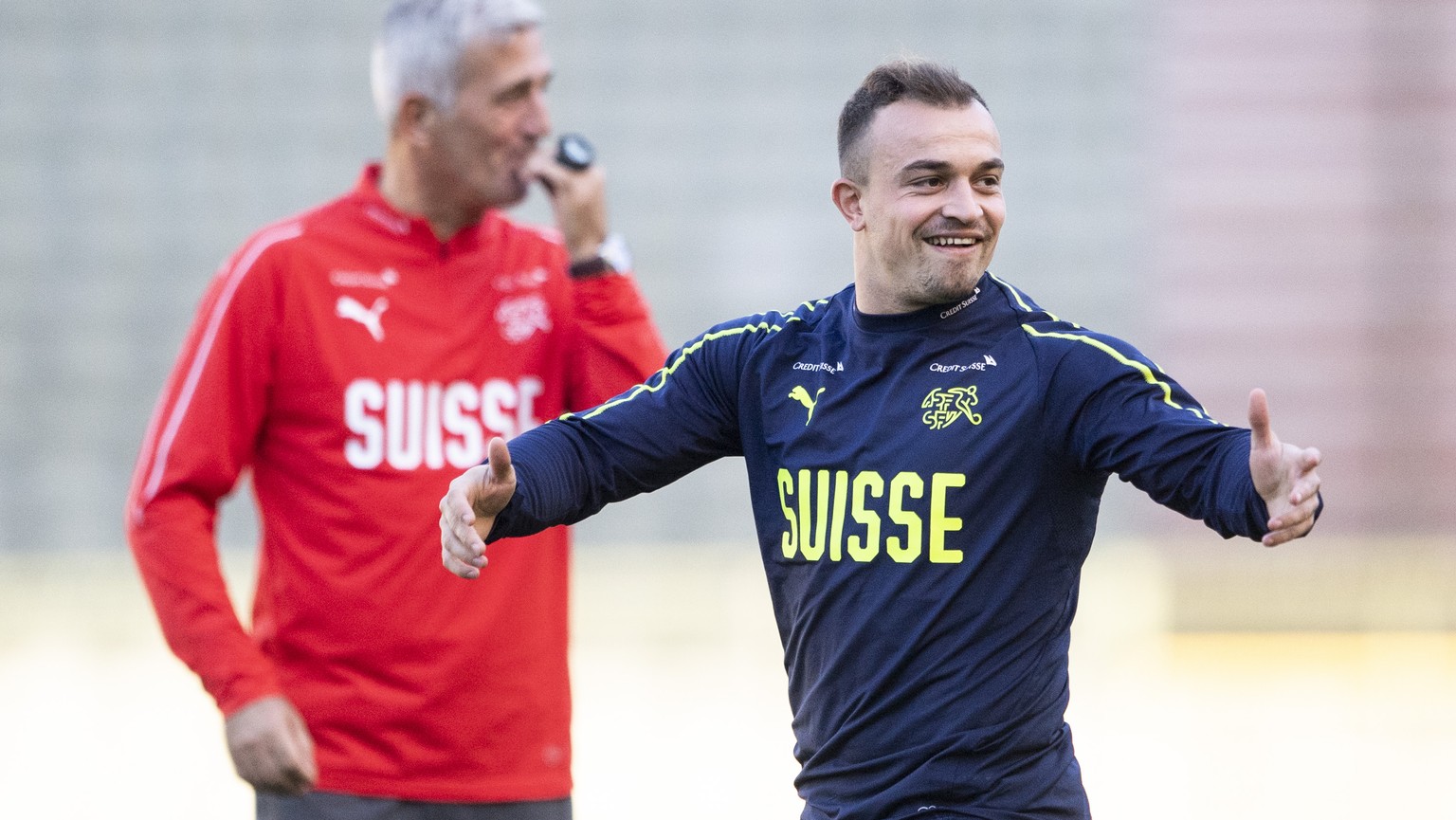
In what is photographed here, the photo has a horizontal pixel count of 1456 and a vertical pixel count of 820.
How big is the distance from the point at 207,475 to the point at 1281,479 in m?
1.87

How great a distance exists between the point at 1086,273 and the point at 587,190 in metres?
7.30

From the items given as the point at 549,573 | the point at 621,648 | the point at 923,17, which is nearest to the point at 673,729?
the point at 621,648

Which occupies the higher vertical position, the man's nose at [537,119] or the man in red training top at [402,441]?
the man's nose at [537,119]

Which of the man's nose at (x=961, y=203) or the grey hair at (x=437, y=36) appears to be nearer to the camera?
the man's nose at (x=961, y=203)

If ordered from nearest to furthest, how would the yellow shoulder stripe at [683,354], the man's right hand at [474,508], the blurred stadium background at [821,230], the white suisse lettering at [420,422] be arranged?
the man's right hand at [474,508] → the yellow shoulder stripe at [683,354] → the white suisse lettering at [420,422] → the blurred stadium background at [821,230]

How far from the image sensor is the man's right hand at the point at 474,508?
2.38 meters

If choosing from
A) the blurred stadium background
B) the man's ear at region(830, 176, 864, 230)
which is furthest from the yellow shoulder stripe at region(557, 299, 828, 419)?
the blurred stadium background

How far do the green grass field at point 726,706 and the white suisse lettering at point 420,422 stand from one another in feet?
9.16

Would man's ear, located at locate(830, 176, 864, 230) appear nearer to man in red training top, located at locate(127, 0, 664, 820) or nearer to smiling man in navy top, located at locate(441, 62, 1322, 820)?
smiling man in navy top, located at locate(441, 62, 1322, 820)

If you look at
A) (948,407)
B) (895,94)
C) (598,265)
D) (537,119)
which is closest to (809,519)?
(948,407)

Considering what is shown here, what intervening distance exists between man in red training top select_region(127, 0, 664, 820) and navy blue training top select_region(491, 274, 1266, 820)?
1.99 ft

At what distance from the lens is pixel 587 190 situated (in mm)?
3316

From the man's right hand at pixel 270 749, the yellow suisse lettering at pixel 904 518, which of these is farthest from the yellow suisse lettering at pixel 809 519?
the man's right hand at pixel 270 749

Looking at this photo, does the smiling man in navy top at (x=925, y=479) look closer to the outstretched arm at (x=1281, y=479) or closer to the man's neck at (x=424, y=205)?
the outstretched arm at (x=1281, y=479)
